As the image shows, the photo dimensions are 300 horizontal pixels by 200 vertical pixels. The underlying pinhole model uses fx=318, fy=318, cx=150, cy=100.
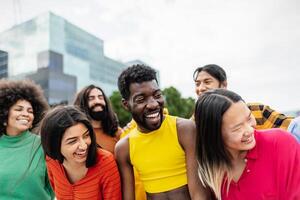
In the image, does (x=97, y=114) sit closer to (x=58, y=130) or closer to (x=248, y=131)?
(x=58, y=130)

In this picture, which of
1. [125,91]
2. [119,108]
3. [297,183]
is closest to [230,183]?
[297,183]

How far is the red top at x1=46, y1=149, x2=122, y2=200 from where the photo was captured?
8.87 ft

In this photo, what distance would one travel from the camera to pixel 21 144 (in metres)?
3.30

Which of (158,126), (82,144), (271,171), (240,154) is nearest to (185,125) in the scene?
(158,126)

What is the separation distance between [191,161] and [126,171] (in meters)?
0.60

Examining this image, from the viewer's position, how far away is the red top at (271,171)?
2006 millimetres

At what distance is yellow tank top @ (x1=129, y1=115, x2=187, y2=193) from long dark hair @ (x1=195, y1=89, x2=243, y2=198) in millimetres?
268

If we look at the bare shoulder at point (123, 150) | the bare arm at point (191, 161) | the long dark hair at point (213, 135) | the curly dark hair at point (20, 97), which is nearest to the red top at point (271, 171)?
the long dark hair at point (213, 135)

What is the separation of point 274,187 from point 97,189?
144 centimetres

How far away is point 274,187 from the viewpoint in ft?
6.77

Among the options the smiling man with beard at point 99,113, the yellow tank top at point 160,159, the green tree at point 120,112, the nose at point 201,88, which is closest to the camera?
the yellow tank top at point 160,159

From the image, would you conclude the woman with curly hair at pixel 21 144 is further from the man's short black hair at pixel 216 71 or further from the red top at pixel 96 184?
the man's short black hair at pixel 216 71

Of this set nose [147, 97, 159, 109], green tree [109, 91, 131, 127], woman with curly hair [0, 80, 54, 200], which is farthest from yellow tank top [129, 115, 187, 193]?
green tree [109, 91, 131, 127]

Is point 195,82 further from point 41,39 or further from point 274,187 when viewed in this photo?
point 41,39
